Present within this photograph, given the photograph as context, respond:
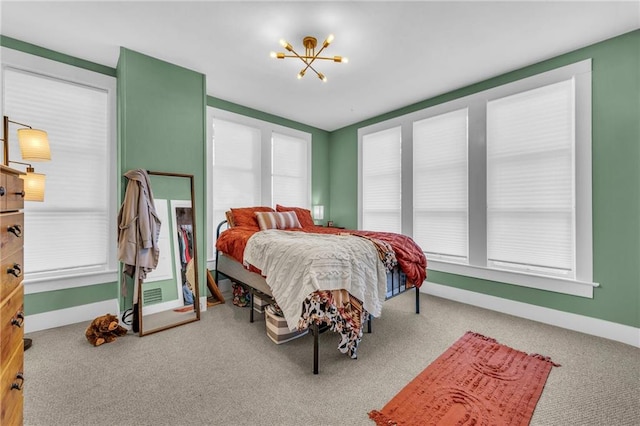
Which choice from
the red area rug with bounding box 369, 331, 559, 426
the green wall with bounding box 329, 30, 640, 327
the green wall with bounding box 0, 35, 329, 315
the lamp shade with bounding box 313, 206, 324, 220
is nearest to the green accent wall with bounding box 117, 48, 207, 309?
the green wall with bounding box 0, 35, 329, 315

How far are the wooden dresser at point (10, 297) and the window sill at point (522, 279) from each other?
3.95 m

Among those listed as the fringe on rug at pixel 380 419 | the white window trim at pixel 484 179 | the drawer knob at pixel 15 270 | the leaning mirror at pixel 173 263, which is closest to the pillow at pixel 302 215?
the leaning mirror at pixel 173 263

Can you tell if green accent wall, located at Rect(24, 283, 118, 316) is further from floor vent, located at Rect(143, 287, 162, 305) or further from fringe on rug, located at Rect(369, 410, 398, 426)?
fringe on rug, located at Rect(369, 410, 398, 426)

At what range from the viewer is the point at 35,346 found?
7.66 ft

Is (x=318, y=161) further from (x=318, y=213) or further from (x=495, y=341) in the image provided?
(x=495, y=341)

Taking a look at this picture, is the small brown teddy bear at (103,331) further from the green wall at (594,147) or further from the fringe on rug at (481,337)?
the fringe on rug at (481,337)

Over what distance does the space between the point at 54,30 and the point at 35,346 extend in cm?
282

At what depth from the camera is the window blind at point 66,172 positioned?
264 cm

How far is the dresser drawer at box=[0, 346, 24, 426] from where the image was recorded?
0.94 m

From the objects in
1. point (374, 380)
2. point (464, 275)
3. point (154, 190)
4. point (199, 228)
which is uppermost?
point (154, 190)

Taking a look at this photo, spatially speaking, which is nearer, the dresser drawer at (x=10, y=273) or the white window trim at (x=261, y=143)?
the dresser drawer at (x=10, y=273)

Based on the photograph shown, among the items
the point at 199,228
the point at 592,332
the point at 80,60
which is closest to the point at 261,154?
the point at 199,228

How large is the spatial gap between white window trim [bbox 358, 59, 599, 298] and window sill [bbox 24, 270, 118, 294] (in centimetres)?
393

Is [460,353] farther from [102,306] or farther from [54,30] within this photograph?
[54,30]
